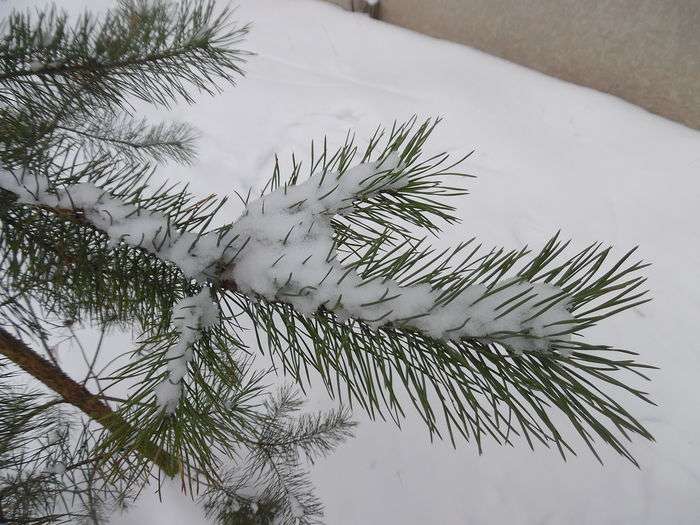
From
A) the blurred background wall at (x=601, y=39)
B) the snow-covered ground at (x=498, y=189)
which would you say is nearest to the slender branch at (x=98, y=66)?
the snow-covered ground at (x=498, y=189)

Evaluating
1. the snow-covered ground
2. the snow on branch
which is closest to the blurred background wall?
the snow-covered ground

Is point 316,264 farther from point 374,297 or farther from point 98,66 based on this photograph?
point 98,66

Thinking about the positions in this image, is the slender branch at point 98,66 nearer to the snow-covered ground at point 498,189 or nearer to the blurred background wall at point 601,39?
the snow-covered ground at point 498,189

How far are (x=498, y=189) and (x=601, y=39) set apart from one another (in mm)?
834

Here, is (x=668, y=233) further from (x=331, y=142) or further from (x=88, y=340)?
(x=88, y=340)

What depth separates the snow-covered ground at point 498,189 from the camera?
1.04 metres

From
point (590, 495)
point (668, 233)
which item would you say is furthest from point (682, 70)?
point (590, 495)

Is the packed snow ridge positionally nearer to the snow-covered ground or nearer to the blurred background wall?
the snow-covered ground

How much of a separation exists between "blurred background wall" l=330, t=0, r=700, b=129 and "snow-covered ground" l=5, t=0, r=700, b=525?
0.07m

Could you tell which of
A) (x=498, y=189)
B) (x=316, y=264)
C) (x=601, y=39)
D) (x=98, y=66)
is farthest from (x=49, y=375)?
(x=601, y=39)

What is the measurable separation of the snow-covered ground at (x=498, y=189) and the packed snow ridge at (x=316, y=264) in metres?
0.88

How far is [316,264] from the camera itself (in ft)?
0.73

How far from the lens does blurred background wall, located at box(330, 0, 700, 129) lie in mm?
1744

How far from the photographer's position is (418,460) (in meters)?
1.07
